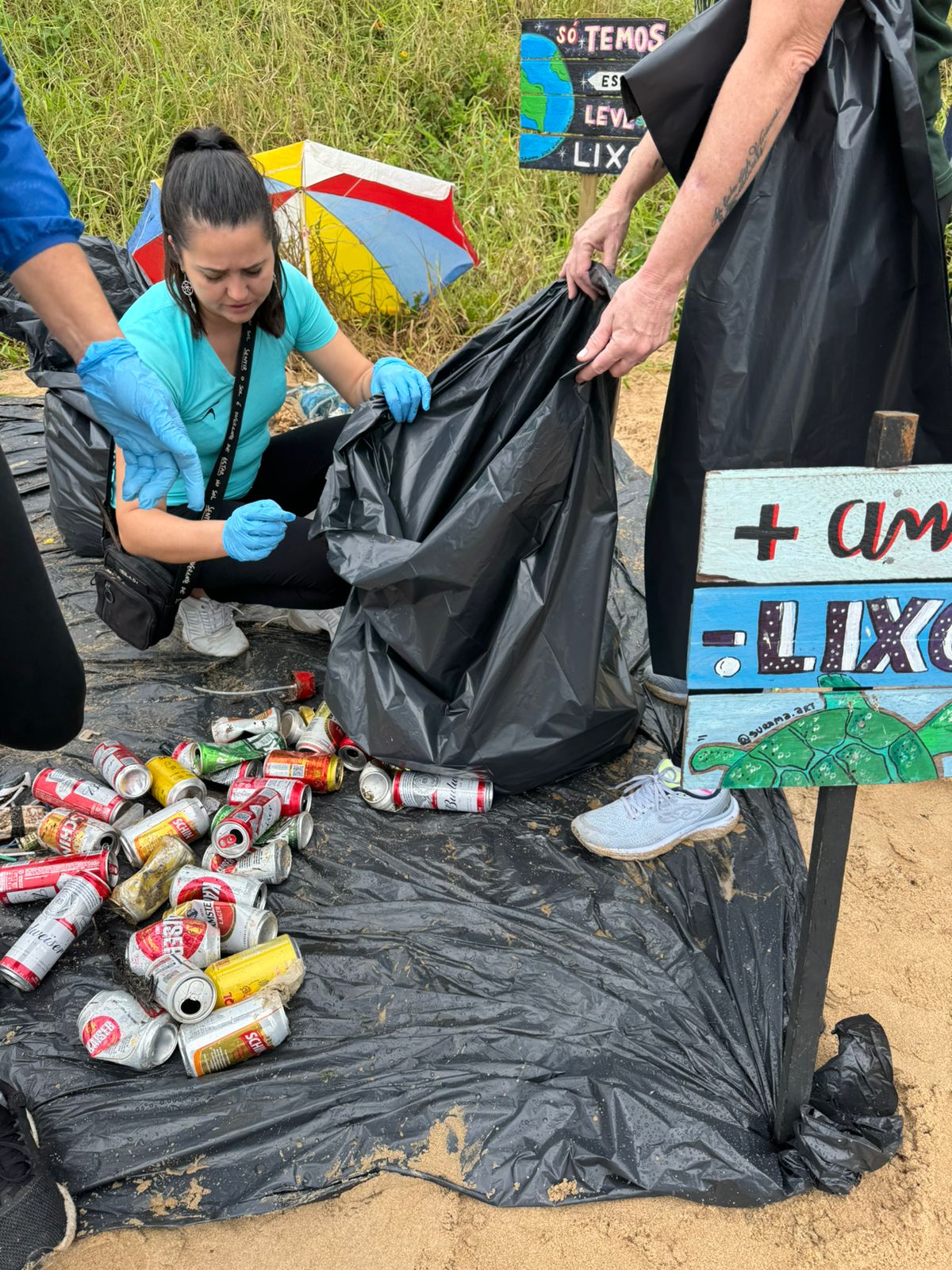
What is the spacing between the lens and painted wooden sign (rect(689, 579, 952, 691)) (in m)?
1.15

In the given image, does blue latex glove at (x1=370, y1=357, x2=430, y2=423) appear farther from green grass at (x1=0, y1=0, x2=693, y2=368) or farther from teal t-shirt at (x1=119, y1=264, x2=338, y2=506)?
green grass at (x1=0, y1=0, x2=693, y2=368)

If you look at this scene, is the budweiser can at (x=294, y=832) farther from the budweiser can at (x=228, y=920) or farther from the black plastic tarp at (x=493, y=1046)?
the budweiser can at (x=228, y=920)

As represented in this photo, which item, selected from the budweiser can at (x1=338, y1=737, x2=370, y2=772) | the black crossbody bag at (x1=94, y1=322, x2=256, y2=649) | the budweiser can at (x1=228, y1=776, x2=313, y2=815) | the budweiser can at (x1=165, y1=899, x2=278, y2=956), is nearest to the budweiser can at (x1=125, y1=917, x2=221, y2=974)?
the budweiser can at (x1=165, y1=899, x2=278, y2=956)

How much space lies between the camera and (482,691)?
196 cm

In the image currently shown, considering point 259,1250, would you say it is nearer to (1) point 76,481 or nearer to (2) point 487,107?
(1) point 76,481

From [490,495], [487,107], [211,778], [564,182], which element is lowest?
[211,778]

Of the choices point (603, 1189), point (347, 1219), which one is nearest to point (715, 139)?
point (603, 1189)

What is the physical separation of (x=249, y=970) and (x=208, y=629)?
1143 millimetres

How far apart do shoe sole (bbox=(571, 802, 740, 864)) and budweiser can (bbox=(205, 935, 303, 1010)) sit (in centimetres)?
63

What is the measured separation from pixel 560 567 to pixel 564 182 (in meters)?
4.27

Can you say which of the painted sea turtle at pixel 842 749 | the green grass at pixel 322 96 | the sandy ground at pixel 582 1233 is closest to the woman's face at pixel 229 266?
the painted sea turtle at pixel 842 749

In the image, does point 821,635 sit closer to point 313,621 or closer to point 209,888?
point 209,888

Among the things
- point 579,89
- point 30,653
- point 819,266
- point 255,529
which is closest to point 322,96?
point 579,89

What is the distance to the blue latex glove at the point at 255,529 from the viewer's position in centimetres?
204
